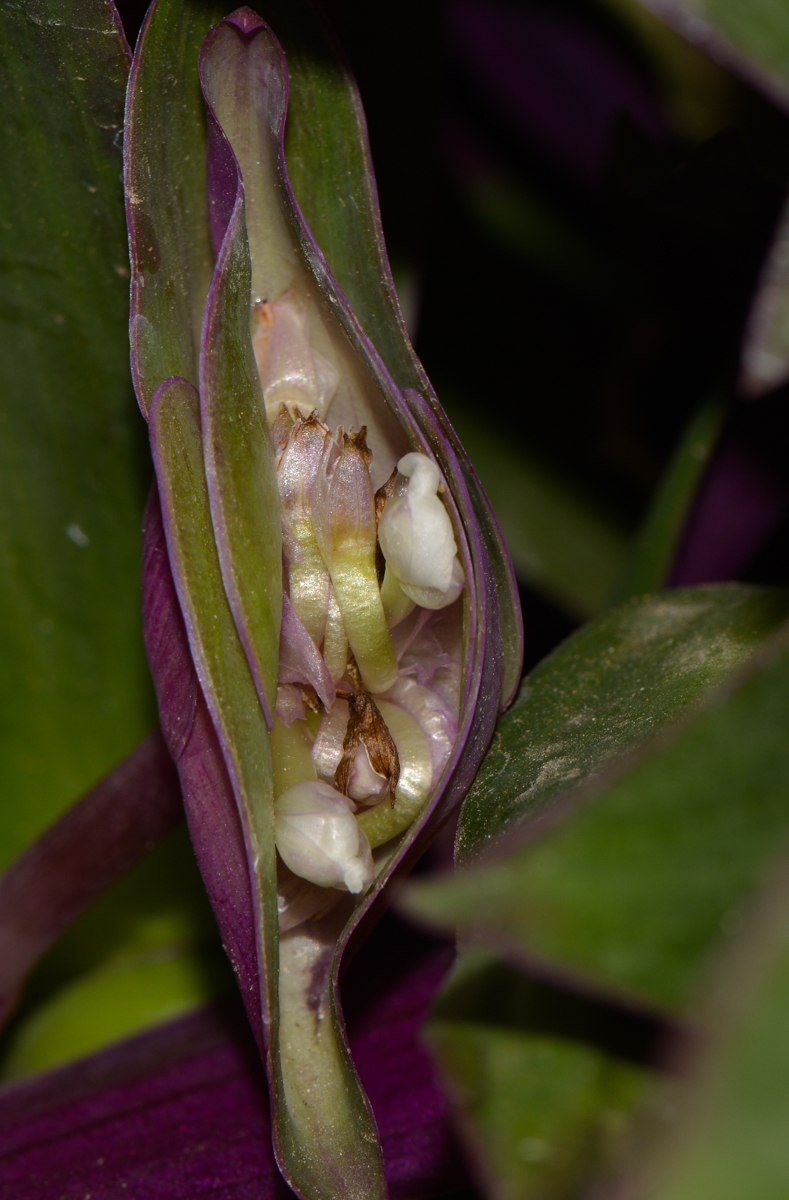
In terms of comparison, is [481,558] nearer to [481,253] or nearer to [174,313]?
[174,313]

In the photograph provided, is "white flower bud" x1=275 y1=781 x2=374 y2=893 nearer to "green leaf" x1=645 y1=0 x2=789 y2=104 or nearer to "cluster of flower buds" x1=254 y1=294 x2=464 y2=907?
"cluster of flower buds" x1=254 y1=294 x2=464 y2=907

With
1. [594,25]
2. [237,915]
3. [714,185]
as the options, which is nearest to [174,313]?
[237,915]

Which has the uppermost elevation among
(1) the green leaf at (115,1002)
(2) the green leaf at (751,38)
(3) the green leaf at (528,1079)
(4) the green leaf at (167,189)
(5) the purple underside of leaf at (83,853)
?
(2) the green leaf at (751,38)

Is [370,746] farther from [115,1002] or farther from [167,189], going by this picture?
[115,1002]

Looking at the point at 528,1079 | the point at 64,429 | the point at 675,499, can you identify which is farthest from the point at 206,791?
the point at 675,499

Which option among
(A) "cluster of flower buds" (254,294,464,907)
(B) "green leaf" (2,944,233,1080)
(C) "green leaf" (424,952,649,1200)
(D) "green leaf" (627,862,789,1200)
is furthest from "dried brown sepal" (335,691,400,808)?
(B) "green leaf" (2,944,233,1080)

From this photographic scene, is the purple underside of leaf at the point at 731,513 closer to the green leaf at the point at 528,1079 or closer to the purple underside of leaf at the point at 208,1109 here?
the purple underside of leaf at the point at 208,1109

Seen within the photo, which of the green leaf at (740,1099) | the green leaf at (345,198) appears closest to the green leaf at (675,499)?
the green leaf at (345,198)
